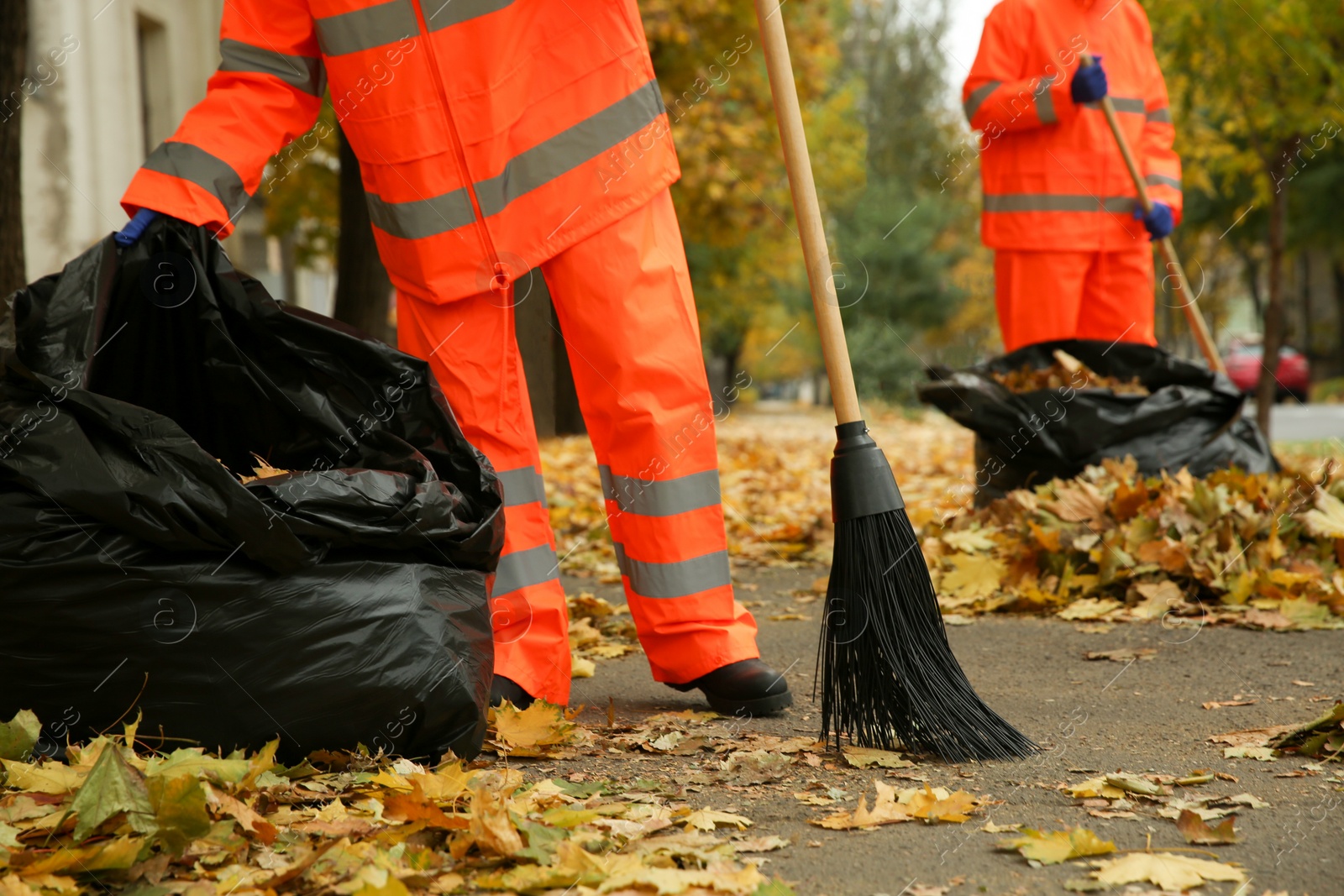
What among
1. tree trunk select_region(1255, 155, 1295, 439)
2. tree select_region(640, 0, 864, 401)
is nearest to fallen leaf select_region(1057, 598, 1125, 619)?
tree trunk select_region(1255, 155, 1295, 439)

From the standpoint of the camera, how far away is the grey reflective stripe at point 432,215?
2.30 meters

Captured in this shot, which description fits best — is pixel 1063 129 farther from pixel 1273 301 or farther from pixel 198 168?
pixel 1273 301

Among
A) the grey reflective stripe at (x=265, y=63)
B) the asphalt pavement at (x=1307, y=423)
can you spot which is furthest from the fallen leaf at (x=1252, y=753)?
the asphalt pavement at (x=1307, y=423)

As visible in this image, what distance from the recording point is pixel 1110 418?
4039 mm

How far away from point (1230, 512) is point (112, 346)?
3007mm

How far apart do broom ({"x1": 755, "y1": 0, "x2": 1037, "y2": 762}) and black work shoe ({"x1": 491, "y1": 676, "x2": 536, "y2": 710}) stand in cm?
60

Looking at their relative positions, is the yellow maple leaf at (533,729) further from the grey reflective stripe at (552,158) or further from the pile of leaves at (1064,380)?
the pile of leaves at (1064,380)

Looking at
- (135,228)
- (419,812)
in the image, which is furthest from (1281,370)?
(419,812)

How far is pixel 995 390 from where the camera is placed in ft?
13.7

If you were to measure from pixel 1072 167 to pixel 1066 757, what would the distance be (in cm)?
284

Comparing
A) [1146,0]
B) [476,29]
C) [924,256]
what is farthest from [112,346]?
[924,256]

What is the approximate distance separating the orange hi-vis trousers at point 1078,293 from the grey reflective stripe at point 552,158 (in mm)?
2459

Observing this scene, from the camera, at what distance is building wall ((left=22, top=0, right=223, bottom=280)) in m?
8.45

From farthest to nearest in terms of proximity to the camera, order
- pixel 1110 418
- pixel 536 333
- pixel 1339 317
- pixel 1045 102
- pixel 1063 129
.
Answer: pixel 1339 317, pixel 1063 129, pixel 1045 102, pixel 1110 418, pixel 536 333
